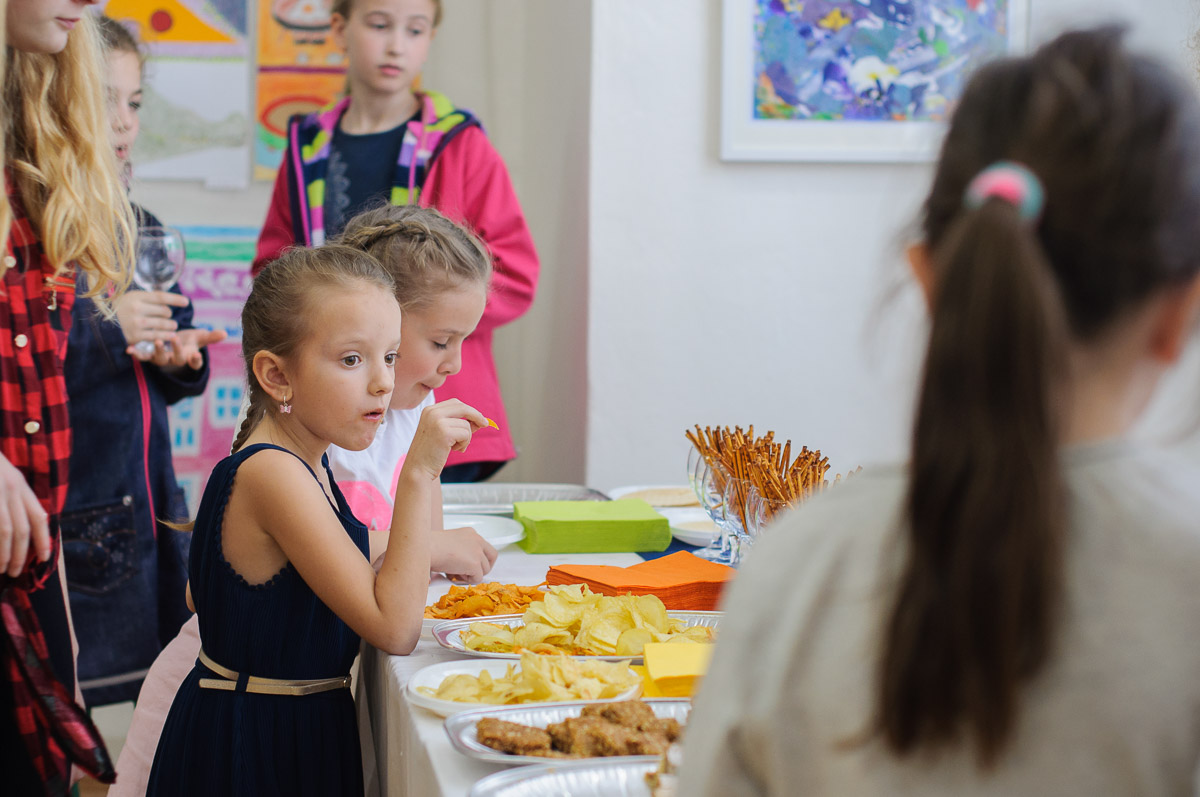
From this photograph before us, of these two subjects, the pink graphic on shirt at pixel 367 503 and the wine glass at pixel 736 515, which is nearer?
the wine glass at pixel 736 515

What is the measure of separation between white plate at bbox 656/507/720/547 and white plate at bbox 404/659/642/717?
731 mm

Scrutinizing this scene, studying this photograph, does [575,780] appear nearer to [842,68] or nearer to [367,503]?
[367,503]

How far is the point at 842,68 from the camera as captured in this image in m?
3.06

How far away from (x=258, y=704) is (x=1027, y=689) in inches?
37.9

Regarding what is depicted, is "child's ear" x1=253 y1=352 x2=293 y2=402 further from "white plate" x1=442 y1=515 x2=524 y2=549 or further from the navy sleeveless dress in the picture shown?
"white plate" x1=442 y1=515 x2=524 y2=549

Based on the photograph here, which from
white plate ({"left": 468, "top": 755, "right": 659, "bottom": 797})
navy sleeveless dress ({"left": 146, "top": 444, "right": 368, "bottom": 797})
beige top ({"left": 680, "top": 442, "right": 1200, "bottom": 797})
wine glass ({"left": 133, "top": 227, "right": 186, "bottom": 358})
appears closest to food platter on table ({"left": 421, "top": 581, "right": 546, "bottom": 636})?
navy sleeveless dress ({"left": 146, "top": 444, "right": 368, "bottom": 797})

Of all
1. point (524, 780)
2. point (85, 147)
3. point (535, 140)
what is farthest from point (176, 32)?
point (524, 780)

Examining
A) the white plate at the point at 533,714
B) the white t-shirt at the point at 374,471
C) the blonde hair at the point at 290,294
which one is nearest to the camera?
the white plate at the point at 533,714

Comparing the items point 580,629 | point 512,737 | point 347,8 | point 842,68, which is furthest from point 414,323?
point 842,68

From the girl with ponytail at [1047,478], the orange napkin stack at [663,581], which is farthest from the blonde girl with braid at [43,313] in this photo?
the girl with ponytail at [1047,478]

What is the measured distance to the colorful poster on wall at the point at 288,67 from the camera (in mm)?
3648

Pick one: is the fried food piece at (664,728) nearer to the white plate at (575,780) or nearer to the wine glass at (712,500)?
the white plate at (575,780)

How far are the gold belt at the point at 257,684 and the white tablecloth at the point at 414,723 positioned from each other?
0.25 feet

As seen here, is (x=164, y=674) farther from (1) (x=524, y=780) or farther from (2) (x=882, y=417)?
(2) (x=882, y=417)
